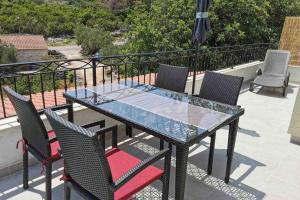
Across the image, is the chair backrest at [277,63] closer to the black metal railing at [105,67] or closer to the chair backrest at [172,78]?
the black metal railing at [105,67]

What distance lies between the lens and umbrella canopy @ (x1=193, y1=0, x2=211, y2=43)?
12.8 ft

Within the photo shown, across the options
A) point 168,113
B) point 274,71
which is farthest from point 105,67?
point 274,71

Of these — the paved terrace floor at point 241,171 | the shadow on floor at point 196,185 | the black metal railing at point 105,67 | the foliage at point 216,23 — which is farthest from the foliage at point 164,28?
the shadow on floor at point 196,185

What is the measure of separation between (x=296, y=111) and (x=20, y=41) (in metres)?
36.6

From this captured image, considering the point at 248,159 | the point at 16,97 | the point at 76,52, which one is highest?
the point at 16,97

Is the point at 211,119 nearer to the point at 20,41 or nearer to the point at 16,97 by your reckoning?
the point at 16,97

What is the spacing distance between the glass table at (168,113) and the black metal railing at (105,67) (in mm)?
468

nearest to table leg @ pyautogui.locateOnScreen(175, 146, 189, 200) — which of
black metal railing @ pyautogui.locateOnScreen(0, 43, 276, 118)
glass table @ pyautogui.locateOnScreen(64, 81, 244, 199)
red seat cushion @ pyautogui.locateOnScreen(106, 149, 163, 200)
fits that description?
glass table @ pyautogui.locateOnScreen(64, 81, 244, 199)

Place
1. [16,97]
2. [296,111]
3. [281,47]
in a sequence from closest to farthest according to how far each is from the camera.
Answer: [16,97] < [296,111] < [281,47]

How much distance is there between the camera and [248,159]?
128 inches

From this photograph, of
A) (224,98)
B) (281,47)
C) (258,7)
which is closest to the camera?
(224,98)

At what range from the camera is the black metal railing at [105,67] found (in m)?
3.11

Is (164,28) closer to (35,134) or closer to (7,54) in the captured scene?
(35,134)

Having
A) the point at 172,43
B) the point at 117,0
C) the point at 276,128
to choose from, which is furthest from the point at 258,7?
the point at 117,0
